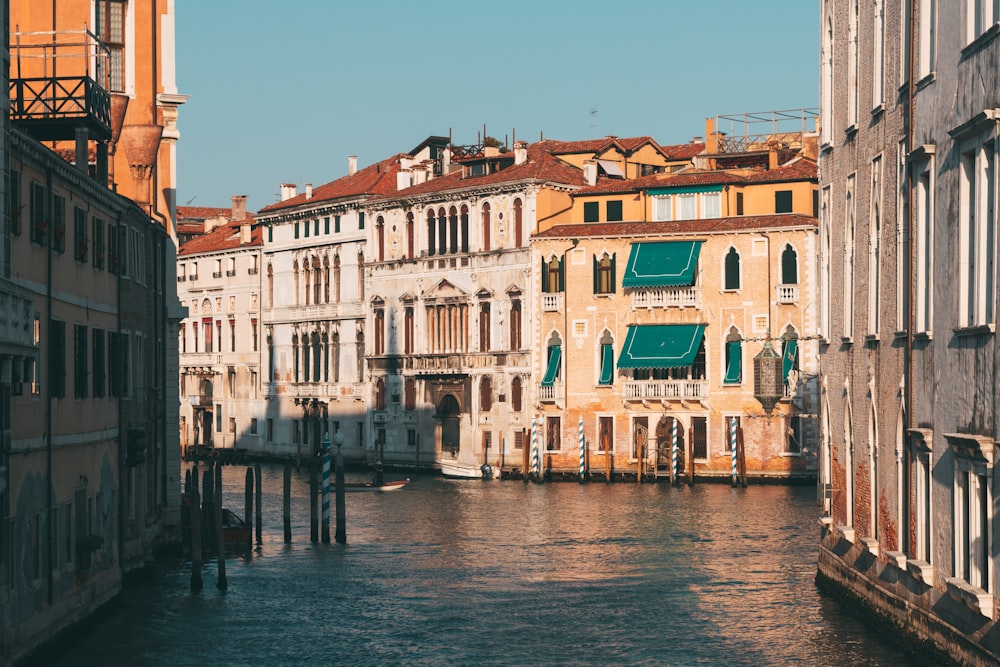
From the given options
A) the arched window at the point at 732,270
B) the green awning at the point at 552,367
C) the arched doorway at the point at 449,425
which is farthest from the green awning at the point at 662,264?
the arched doorway at the point at 449,425

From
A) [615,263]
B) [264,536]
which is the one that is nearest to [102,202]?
[264,536]

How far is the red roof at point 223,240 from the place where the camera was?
265 feet

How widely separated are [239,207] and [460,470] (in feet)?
105

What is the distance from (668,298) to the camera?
5916 cm

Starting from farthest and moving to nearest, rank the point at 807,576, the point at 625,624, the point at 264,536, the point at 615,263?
the point at 615,263, the point at 264,536, the point at 807,576, the point at 625,624

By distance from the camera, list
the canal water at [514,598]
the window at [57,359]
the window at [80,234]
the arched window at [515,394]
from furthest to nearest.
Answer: the arched window at [515,394] < the canal water at [514,598] < the window at [80,234] < the window at [57,359]

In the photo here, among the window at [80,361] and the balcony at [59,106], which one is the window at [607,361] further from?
the window at [80,361]

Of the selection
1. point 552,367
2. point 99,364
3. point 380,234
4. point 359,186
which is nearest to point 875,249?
point 99,364

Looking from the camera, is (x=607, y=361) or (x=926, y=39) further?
(x=607, y=361)

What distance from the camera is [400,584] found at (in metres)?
32.7

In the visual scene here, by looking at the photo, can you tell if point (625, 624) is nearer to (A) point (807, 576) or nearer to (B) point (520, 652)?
(B) point (520, 652)

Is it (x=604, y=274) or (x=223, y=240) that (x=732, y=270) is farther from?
(x=223, y=240)

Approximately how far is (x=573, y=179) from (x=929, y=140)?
45738 millimetres

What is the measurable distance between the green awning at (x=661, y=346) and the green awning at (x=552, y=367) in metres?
2.95
